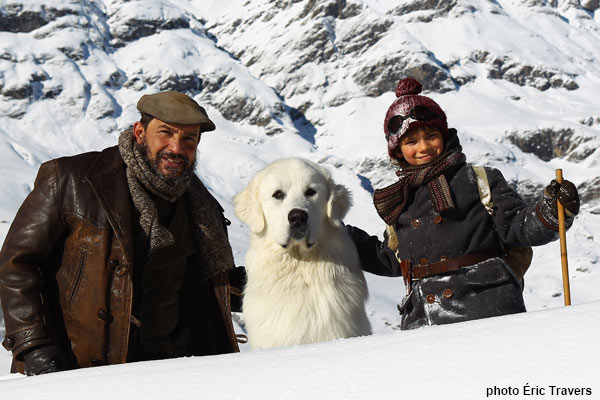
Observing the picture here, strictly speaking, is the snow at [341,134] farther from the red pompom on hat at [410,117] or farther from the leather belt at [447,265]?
the red pompom on hat at [410,117]

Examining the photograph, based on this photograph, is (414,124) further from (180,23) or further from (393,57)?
(180,23)

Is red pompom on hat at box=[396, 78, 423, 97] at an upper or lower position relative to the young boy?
upper

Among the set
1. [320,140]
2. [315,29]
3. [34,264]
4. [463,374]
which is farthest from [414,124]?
[315,29]

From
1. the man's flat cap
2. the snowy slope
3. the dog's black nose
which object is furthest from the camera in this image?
the dog's black nose

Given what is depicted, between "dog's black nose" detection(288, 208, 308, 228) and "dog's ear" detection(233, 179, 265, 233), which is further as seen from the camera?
"dog's ear" detection(233, 179, 265, 233)

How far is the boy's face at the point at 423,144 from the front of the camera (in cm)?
352

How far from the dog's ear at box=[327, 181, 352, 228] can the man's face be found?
95 cm

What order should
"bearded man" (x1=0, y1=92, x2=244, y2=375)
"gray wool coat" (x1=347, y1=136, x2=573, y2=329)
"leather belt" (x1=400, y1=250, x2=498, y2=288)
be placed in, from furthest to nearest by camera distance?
"bearded man" (x1=0, y1=92, x2=244, y2=375)
"leather belt" (x1=400, y1=250, x2=498, y2=288)
"gray wool coat" (x1=347, y1=136, x2=573, y2=329)

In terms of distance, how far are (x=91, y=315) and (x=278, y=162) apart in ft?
4.99

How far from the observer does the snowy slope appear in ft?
5.10

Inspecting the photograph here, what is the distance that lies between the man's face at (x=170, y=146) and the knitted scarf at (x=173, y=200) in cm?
5

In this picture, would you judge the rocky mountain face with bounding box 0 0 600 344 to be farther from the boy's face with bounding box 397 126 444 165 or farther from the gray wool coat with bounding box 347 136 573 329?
the gray wool coat with bounding box 347 136 573 329

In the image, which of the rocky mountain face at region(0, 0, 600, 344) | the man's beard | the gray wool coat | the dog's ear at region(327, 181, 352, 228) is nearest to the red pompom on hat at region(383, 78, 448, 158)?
the gray wool coat

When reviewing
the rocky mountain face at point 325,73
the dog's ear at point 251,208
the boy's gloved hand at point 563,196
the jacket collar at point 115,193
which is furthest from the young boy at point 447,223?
the rocky mountain face at point 325,73
